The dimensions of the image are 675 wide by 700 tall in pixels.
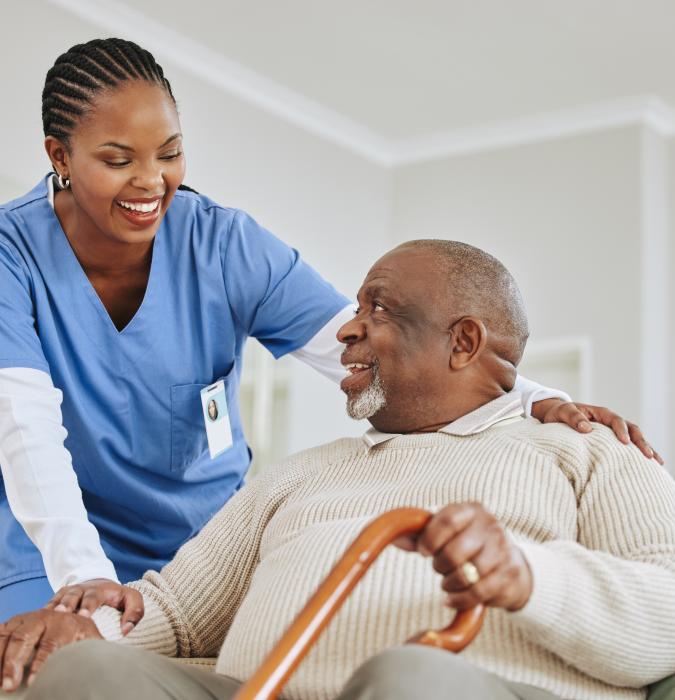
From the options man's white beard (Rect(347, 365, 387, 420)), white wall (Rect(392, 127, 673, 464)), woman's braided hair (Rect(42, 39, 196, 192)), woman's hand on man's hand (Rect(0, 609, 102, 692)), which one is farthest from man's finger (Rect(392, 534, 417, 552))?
white wall (Rect(392, 127, 673, 464))

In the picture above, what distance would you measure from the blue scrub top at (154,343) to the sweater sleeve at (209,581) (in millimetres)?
289

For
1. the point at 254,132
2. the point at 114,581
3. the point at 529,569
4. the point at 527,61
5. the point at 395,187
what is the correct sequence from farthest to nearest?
the point at 395,187, the point at 254,132, the point at 527,61, the point at 114,581, the point at 529,569

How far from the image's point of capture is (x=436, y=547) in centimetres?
97

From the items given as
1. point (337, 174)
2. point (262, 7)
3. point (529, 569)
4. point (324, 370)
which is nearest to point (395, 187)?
point (337, 174)

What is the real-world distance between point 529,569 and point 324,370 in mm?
952

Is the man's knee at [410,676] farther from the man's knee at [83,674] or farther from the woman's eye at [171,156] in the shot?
the woman's eye at [171,156]

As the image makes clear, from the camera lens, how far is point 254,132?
550 centimetres

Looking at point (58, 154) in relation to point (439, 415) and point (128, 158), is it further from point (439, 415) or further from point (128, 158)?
point (439, 415)

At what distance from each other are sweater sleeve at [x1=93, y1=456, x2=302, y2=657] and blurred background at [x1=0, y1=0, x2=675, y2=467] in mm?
3131

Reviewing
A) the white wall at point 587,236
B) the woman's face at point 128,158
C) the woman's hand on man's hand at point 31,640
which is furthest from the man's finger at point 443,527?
the white wall at point 587,236

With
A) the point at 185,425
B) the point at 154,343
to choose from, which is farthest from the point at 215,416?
the point at 154,343

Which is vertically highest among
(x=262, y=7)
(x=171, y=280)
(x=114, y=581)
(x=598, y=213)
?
(x=262, y=7)

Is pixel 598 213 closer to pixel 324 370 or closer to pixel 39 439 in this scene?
pixel 324 370

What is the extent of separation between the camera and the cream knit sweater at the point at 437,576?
1141mm
